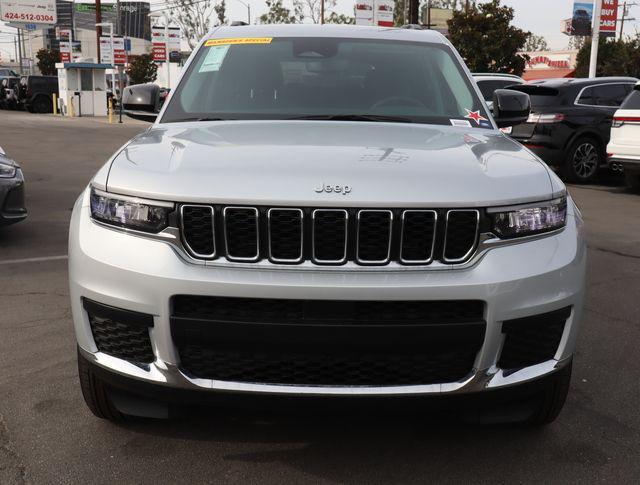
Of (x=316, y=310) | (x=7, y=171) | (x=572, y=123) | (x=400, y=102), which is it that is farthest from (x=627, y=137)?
(x=316, y=310)

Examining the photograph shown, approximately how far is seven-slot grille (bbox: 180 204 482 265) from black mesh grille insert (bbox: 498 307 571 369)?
0.33m

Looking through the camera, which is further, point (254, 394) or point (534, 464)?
point (534, 464)

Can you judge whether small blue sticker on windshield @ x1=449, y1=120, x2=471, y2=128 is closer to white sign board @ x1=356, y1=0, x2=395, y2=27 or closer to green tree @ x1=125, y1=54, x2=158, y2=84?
white sign board @ x1=356, y1=0, x2=395, y2=27

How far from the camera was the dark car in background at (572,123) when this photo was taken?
11844 millimetres

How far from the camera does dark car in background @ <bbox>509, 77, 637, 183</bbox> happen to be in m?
11.8

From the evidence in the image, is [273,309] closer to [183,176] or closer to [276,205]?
[276,205]

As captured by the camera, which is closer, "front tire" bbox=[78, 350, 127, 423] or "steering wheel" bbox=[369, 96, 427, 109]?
"front tire" bbox=[78, 350, 127, 423]

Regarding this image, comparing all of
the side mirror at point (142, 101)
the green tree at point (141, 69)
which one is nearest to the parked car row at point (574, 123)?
the side mirror at point (142, 101)

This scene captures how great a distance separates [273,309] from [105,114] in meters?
37.3

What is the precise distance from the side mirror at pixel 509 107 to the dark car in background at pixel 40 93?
1493 inches

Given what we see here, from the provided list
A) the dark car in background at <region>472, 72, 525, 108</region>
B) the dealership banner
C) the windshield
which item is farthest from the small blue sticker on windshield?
the dealership banner

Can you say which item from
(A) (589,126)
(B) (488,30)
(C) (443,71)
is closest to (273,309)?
(C) (443,71)

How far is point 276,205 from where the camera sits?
2.48 metres

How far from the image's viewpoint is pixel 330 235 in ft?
8.23
